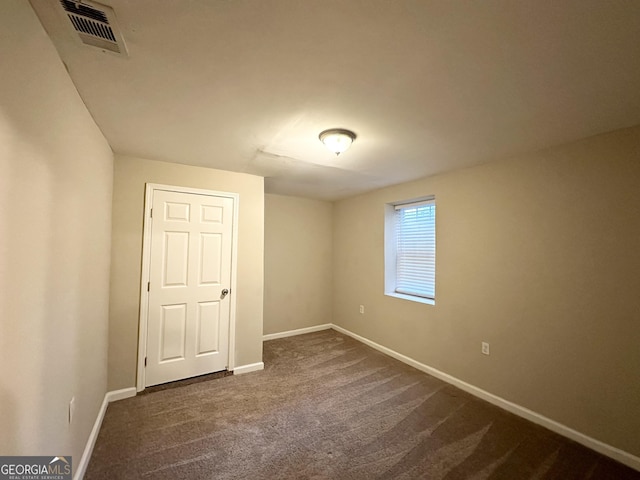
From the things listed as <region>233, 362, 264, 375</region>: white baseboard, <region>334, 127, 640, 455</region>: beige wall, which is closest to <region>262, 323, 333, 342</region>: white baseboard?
<region>233, 362, 264, 375</region>: white baseboard

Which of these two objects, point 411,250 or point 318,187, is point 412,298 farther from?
point 318,187

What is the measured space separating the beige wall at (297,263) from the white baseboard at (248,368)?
1.09 meters

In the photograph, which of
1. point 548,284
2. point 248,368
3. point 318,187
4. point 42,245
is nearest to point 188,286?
point 248,368

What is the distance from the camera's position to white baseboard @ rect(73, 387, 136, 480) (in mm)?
1640

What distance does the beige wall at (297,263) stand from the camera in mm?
4398

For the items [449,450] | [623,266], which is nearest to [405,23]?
[623,266]

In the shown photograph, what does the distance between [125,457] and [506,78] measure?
3317 mm

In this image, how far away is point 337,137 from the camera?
202 cm

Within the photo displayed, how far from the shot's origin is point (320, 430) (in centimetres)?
212

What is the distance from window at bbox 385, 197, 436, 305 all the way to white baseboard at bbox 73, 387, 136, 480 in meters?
3.21

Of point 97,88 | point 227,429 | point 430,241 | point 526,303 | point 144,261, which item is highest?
point 97,88

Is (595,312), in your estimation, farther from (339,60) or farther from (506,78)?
(339,60)

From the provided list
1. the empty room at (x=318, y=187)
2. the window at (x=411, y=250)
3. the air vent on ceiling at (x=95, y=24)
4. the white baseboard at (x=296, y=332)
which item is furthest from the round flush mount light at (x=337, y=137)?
the white baseboard at (x=296, y=332)

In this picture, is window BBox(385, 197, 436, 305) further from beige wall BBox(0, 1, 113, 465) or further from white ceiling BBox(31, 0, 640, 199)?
beige wall BBox(0, 1, 113, 465)
